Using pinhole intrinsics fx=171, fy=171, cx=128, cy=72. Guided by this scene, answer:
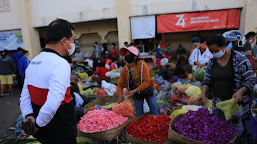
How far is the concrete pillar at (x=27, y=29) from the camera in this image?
33.4ft

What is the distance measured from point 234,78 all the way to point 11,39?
1287 cm

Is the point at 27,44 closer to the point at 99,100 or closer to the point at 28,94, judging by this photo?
the point at 99,100

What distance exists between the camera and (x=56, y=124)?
5.17 feet

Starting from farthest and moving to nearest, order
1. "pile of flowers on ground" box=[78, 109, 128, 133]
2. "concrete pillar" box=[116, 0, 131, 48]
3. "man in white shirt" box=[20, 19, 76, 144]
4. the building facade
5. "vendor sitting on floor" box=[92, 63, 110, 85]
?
"concrete pillar" box=[116, 0, 131, 48] < the building facade < "vendor sitting on floor" box=[92, 63, 110, 85] < "pile of flowers on ground" box=[78, 109, 128, 133] < "man in white shirt" box=[20, 19, 76, 144]

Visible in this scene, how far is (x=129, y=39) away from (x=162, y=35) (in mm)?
2945

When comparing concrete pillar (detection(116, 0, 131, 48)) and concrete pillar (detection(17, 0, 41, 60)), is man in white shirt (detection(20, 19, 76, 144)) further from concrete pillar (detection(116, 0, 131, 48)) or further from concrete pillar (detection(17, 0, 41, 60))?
concrete pillar (detection(17, 0, 41, 60))

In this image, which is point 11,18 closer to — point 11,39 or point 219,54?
point 11,39

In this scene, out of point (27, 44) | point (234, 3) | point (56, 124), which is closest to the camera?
point (56, 124)

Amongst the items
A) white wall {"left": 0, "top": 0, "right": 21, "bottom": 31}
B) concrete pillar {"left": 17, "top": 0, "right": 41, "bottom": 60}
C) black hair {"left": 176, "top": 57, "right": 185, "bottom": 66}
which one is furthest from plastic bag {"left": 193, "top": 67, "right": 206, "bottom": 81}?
white wall {"left": 0, "top": 0, "right": 21, "bottom": 31}

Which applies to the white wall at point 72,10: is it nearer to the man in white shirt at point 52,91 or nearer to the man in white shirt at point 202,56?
the man in white shirt at point 202,56

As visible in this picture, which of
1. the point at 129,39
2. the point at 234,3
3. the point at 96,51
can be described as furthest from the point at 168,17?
the point at 96,51

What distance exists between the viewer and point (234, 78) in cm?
234

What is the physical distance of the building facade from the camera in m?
8.26

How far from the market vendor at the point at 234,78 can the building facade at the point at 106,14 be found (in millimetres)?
6916
